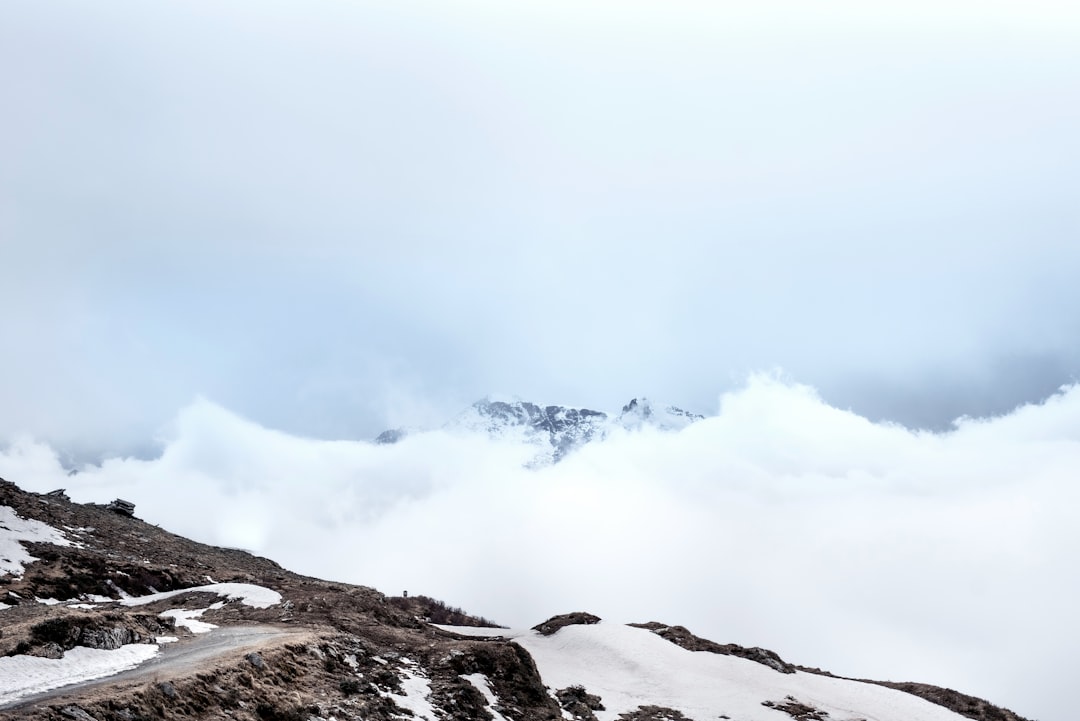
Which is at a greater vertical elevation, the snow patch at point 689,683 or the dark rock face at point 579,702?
the snow patch at point 689,683

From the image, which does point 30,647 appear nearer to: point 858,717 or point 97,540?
point 858,717

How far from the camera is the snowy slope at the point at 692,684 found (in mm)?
40469

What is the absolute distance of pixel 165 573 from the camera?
5722 centimetres

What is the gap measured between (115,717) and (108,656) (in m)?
8.61

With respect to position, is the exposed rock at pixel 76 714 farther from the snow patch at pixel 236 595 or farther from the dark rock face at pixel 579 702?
the snow patch at pixel 236 595

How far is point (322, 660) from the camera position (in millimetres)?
29781

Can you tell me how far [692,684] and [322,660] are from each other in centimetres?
2696

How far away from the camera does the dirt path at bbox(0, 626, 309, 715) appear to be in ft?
→ 64.0

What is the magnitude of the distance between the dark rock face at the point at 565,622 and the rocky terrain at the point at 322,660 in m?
0.22

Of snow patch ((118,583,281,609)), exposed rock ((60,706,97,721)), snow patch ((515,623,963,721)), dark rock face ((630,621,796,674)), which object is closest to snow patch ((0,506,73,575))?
snow patch ((118,583,281,609))

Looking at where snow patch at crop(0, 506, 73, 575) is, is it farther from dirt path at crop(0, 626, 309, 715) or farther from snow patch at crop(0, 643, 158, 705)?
snow patch at crop(0, 643, 158, 705)

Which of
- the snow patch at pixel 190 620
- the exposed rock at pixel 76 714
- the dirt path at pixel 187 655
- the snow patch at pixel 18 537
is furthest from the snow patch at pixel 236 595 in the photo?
the exposed rock at pixel 76 714

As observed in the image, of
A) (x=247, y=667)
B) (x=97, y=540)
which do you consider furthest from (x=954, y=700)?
(x=97, y=540)

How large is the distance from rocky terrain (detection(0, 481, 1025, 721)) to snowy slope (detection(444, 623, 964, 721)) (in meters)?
0.16
